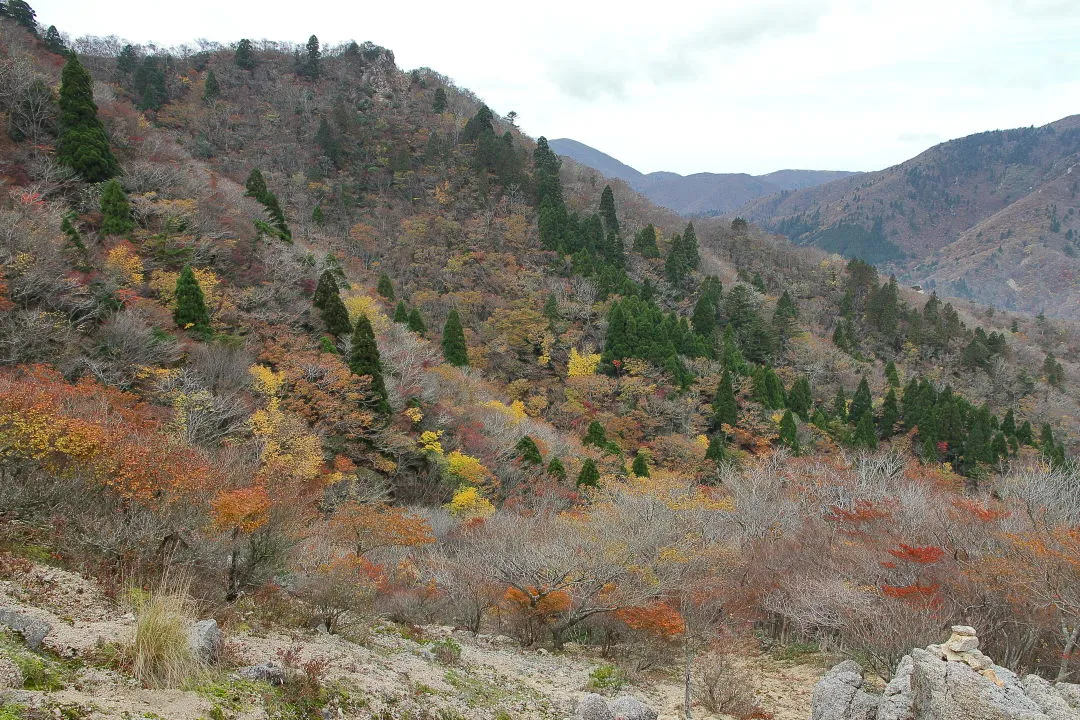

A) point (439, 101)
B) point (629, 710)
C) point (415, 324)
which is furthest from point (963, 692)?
point (439, 101)

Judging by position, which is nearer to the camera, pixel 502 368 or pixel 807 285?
pixel 502 368

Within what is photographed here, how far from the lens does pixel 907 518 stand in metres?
19.7

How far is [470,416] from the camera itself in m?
33.4

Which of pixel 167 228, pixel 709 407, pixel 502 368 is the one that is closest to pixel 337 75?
pixel 502 368

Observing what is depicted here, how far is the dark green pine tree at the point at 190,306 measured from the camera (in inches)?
952

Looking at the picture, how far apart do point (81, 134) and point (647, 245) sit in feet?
173

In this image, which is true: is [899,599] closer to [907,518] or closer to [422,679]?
[907,518]

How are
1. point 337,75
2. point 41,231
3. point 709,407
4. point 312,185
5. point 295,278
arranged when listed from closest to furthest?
point 41,231 → point 295,278 → point 709,407 → point 312,185 → point 337,75

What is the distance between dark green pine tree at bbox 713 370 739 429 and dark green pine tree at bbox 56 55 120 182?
1650 inches

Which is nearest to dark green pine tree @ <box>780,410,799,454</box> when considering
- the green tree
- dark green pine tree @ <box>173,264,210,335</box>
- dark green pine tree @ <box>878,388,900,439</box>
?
dark green pine tree @ <box>878,388,900,439</box>

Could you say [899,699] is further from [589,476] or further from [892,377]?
[892,377]

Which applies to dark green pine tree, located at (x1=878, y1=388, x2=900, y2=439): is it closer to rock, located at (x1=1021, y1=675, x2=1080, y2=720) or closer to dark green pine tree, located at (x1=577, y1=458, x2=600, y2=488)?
dark green pine tree, located at (x1=577, y1=458, x2=600, y2=488)

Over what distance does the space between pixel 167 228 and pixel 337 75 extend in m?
69.9

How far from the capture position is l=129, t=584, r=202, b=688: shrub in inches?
206
